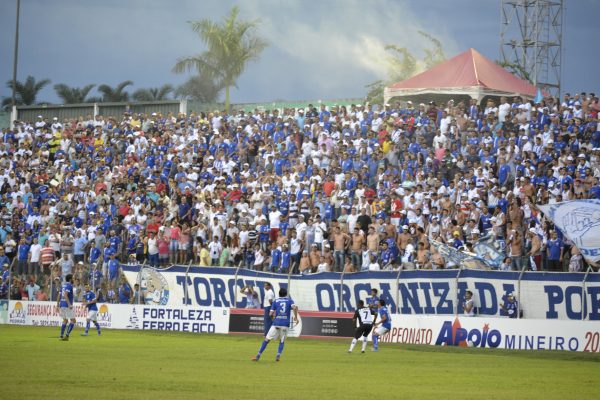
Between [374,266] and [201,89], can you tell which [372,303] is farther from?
[201,89]

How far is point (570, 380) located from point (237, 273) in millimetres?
18929

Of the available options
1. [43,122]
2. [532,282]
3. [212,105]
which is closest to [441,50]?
[212,105]

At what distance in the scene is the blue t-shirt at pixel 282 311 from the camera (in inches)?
1029

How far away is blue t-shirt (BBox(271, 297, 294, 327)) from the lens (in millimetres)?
26125

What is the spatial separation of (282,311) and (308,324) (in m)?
10.7

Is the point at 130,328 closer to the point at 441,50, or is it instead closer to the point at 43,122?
the point at 43,122

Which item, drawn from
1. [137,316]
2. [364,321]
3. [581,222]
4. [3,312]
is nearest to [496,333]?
[364,321]

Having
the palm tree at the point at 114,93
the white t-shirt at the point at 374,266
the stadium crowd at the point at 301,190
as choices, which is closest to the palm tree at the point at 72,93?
the palm tree at the point at 114,93

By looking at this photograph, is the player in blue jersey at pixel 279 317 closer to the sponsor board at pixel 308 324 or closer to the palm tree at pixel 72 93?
the sponsor board at pixel 308 324

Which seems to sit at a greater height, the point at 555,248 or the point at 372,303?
the point at 555,248

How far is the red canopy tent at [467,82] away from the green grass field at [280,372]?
1627 cm

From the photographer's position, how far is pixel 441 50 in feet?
252

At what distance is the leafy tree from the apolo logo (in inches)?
1803

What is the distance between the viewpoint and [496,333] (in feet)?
103
